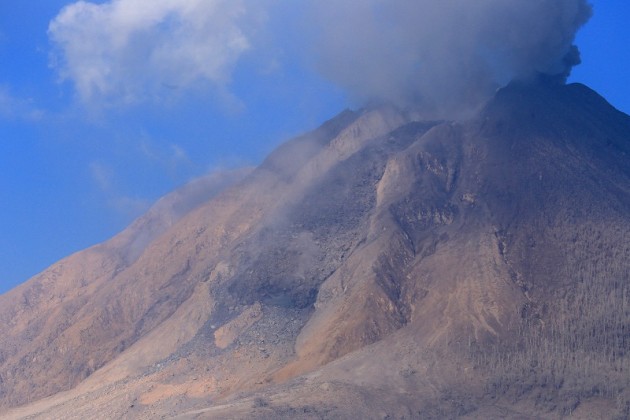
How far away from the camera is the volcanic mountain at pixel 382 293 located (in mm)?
85750

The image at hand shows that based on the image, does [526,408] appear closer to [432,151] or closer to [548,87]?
[432,151]

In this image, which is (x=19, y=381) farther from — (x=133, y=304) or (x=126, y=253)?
(x=126, y=253)

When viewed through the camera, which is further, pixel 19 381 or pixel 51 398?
pixel 19 381

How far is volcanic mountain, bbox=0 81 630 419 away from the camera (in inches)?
3376

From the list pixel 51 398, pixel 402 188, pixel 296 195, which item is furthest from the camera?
pixel 296 195

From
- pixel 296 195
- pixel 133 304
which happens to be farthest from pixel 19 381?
pixel 296 195

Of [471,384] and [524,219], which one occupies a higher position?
[524,219]

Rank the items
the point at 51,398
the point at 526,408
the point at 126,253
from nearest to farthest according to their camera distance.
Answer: the point at 526,408, the point at 51,398, the point at 126,253

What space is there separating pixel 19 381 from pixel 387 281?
178 feet

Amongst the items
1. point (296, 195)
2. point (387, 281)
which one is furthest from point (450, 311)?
point (296, 195)

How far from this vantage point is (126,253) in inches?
6078

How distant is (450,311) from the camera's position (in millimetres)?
94000

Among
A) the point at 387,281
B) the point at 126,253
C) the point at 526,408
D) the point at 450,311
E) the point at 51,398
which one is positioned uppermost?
the point at 126,253

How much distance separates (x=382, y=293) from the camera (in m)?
98.9
